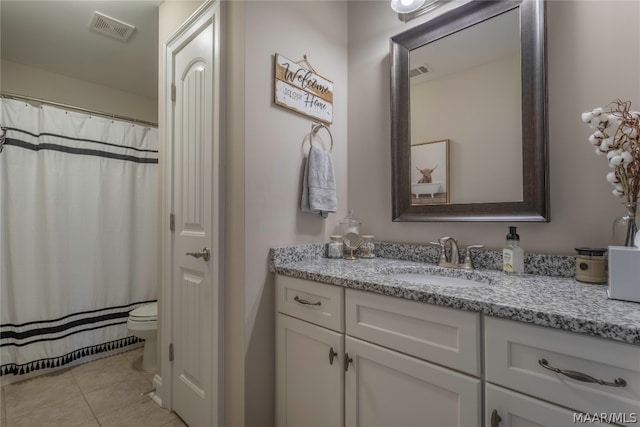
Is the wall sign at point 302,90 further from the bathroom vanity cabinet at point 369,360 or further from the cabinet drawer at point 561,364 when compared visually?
the cabinet drawer at point 561,364

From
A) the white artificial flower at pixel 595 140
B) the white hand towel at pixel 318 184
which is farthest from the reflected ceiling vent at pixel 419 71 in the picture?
the white artificial flower at pixel 595 140

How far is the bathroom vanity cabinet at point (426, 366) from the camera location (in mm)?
650

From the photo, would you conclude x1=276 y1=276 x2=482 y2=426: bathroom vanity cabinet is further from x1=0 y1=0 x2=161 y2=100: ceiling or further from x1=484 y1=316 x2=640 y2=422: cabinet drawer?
x1=0 y1=0 x2=161 y2=100: ceiling

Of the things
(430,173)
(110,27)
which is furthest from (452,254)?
(110,27)

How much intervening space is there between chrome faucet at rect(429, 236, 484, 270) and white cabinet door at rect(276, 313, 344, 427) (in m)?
0.60

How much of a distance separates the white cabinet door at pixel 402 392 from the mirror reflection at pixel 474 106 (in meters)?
0.79

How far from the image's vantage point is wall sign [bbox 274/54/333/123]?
4.63 ft

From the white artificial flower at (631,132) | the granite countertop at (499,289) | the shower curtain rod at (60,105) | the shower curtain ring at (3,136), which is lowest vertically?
the granite countertop at (499,289)

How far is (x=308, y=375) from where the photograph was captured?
1.20m

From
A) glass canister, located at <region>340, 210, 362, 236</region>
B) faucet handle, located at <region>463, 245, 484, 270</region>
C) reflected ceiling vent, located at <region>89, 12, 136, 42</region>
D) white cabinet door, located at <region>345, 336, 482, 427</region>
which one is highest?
reflected ceiling vent, located at <region>89, 12, 136, 42</region>

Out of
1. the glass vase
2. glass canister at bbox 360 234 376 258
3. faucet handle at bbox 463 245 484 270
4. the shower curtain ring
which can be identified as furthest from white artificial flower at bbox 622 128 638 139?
the shower curtain ring

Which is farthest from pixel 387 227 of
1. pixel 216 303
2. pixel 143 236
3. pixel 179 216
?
pixel 143 236

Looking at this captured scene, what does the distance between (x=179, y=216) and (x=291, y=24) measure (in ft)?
3.79

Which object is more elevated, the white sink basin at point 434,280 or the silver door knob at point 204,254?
the silver door knob at point 204,254
